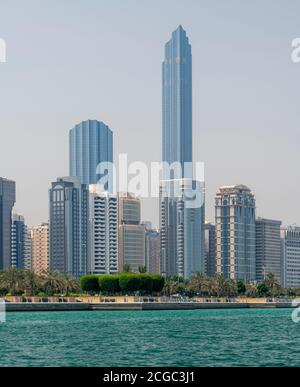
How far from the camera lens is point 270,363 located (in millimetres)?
40375

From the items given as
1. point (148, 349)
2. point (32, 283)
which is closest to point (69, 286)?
point (32, 283)

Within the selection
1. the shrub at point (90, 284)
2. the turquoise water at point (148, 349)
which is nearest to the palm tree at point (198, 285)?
the shrub at point (90, 284)

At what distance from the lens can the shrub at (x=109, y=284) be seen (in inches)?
6043

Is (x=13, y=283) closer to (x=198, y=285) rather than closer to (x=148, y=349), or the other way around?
(x=198, y=285)

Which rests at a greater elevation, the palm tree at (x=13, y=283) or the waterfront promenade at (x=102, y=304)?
the palm tree at (x=13, y=283)

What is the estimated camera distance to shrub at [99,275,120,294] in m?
154

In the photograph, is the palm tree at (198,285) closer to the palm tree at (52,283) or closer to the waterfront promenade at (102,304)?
the waterfront promenade at (102,304)

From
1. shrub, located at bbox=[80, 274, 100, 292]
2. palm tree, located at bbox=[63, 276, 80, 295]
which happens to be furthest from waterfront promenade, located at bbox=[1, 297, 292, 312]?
palm tree, located at bbox=[63, 276, 80, 295]

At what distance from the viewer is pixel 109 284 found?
153500 millimetres

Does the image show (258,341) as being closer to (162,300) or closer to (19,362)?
(19,362)

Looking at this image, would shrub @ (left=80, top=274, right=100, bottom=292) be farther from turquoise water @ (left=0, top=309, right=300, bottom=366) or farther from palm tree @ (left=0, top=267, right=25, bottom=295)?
turquoise water @ (left=0, top=309, right=300, bottom=366)

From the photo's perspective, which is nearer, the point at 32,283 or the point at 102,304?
the point at 102,304
